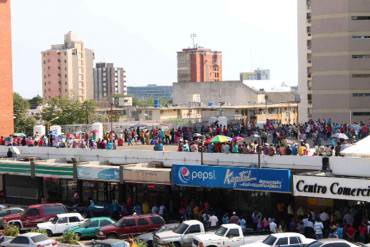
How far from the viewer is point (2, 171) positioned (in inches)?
1898

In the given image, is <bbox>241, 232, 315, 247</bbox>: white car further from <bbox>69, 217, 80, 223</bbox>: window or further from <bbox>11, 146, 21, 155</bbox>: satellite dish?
<bbox>11, 146, 21, 155</bbox>: satellite dish

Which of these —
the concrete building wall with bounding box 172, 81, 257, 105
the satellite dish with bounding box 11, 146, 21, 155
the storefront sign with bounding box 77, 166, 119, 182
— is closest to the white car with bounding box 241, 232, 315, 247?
the storefront sign with bounding box 77, 166, 119, 182

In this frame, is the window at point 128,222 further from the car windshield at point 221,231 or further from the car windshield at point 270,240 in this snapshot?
the car windshield at point 270,240

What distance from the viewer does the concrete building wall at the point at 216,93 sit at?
463 ft

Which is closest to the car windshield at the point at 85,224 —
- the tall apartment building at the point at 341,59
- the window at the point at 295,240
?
the window at the point at 295,240

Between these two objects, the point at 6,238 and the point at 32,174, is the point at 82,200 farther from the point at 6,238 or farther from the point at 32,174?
the point at 6,238

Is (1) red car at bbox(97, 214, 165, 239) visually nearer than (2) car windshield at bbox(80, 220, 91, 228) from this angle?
Yes

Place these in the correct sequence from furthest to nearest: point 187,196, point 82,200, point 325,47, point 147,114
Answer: point 147,114, point 325,47, point 82,200, point 187,196

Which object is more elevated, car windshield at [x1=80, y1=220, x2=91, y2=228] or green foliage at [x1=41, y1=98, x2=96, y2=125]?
green foliage at [x1=41, y1=98, x2=96, y2=125]

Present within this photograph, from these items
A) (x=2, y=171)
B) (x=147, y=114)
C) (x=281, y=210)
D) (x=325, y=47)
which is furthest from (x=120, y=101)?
(x=281, y=210)

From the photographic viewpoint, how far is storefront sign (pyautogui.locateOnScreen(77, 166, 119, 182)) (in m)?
41.8

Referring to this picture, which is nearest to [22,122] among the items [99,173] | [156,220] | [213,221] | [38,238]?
[99,173]

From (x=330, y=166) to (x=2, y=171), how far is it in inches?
862

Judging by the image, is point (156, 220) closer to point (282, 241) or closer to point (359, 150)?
point (282, 241)
